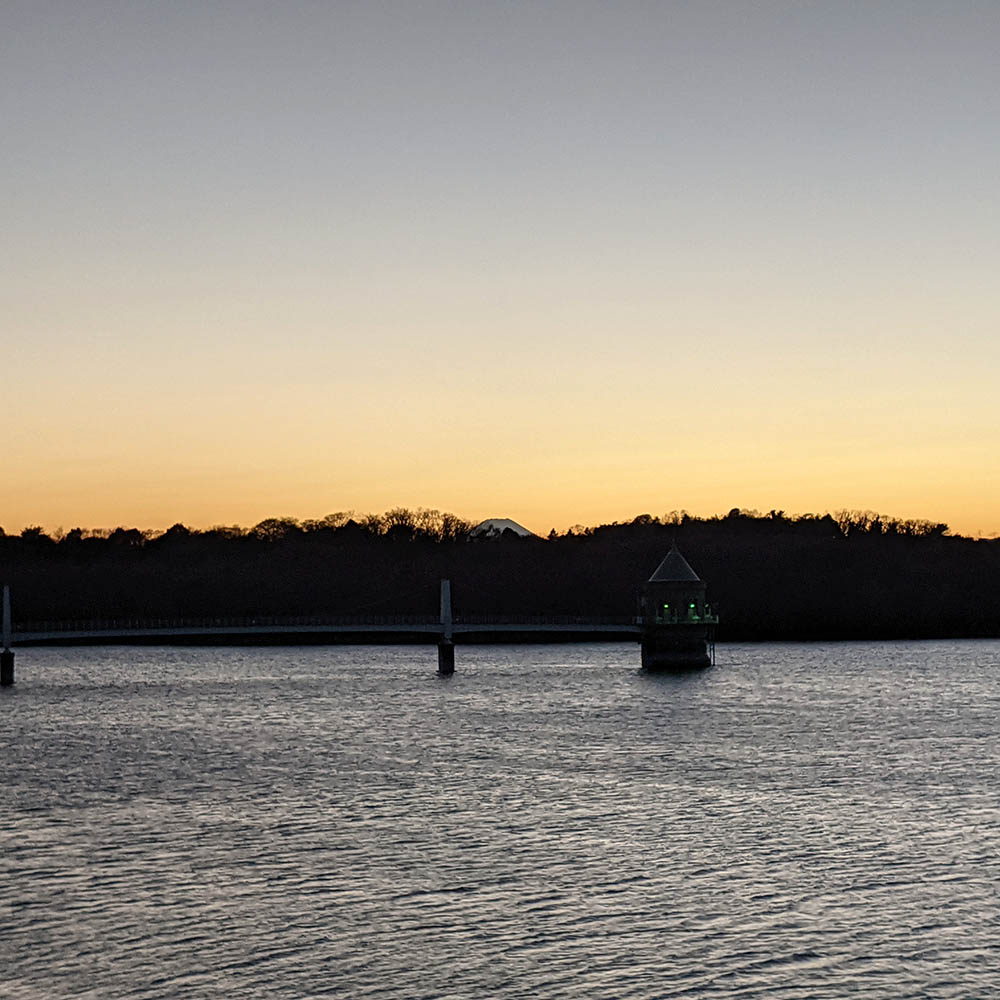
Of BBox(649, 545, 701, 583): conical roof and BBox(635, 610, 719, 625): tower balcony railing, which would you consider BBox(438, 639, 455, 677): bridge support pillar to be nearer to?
BBox(635, 610, 719, 625): tower balcony railing

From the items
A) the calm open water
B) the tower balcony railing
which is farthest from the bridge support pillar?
the calm open water

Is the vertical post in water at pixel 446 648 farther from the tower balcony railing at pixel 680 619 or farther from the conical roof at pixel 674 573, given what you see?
the conical roof at pixel 674 573

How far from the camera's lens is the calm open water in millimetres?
27156

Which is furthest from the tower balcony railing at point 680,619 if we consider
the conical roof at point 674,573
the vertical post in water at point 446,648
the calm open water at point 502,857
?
the calm open water at point 502,857

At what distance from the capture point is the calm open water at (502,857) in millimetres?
27156

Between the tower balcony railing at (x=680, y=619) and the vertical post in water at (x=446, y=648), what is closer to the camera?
the vertical post in water at (x=446, y=648)

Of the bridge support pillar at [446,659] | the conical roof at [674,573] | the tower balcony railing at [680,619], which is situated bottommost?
the bridge support pillar at [446,659]

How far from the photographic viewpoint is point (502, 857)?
37844 millimetres

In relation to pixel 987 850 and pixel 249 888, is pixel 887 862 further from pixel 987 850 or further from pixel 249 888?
pixel 249 888

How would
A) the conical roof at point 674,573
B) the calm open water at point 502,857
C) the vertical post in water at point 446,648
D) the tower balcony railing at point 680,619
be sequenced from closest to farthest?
the calm open water at point 502,857, the vertical post in water at point 446,648, the conical roof at point 674,573, the tower balcony railing at point 680,619

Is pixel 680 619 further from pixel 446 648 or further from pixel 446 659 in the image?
pixel 446 659

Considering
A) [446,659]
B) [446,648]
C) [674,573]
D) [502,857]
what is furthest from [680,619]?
[502,857]

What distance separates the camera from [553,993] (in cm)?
2569

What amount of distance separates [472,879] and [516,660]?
132425 millimetres
